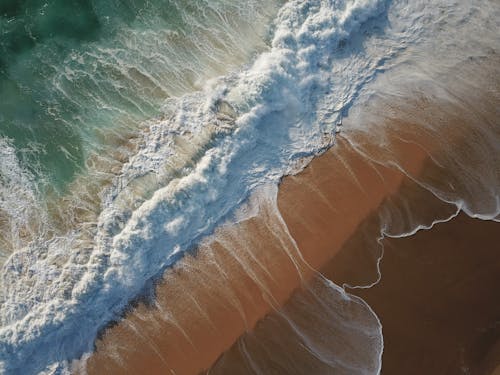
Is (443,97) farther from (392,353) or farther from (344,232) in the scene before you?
(392,353)

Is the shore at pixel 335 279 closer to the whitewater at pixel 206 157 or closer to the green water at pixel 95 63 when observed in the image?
the whitewater at pixel 206 157

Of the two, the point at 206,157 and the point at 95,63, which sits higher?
the point at 95,63

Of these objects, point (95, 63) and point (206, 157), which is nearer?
point (206, 157)

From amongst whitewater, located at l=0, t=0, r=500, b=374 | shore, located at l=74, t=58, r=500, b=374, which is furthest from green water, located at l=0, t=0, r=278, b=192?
shore, located at l=74, t=58, r=500, b=374

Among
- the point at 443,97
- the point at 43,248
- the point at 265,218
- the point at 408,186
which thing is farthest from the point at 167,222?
A: the point at 443,97

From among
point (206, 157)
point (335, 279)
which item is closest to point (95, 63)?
point (206, 157)

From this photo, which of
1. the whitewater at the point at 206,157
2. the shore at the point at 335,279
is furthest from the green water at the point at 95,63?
the shore at the point at 335,279

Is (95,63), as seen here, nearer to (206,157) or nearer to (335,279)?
(206,157)
